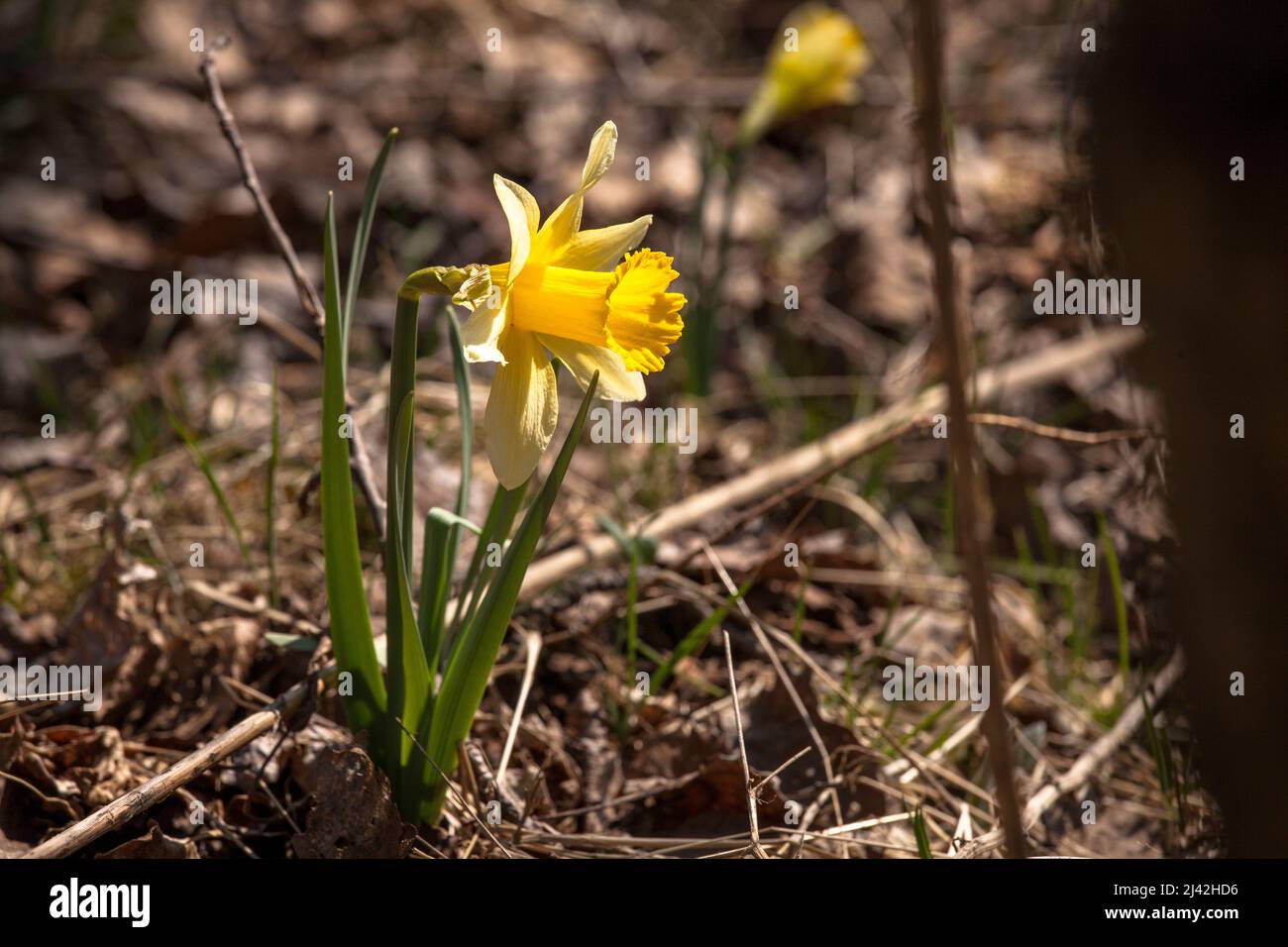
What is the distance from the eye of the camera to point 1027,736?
7.17ft

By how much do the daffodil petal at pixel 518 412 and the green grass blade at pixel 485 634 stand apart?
38 mm

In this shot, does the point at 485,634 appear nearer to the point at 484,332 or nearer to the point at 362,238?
the point at 484,332

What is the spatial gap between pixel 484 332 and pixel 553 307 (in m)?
0.14

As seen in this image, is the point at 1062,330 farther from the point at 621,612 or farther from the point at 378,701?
the point at 378,701

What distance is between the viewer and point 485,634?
154cm

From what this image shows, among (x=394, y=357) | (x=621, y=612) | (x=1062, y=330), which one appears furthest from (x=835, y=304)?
(x=394, y=357)

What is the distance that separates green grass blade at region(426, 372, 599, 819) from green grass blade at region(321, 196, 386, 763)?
0.35 ft

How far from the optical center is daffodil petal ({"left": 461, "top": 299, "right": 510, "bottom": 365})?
1.29 meters

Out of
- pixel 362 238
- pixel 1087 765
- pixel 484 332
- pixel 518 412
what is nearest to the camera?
pixel 484 332

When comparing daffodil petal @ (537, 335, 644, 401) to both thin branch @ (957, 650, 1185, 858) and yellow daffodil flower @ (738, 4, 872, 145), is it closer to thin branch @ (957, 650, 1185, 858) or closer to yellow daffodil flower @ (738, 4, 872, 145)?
thin branch @ (957, 650, 1185, 858)

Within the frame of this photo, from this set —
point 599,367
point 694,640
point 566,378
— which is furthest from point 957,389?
point 566,378

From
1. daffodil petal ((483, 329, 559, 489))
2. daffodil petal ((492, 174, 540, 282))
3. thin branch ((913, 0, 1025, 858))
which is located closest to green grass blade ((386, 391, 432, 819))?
daffodil petal ((483, 329, 559, 489))

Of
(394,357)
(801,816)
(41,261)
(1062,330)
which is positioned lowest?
(801,816)

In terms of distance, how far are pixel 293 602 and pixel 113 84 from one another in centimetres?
291
